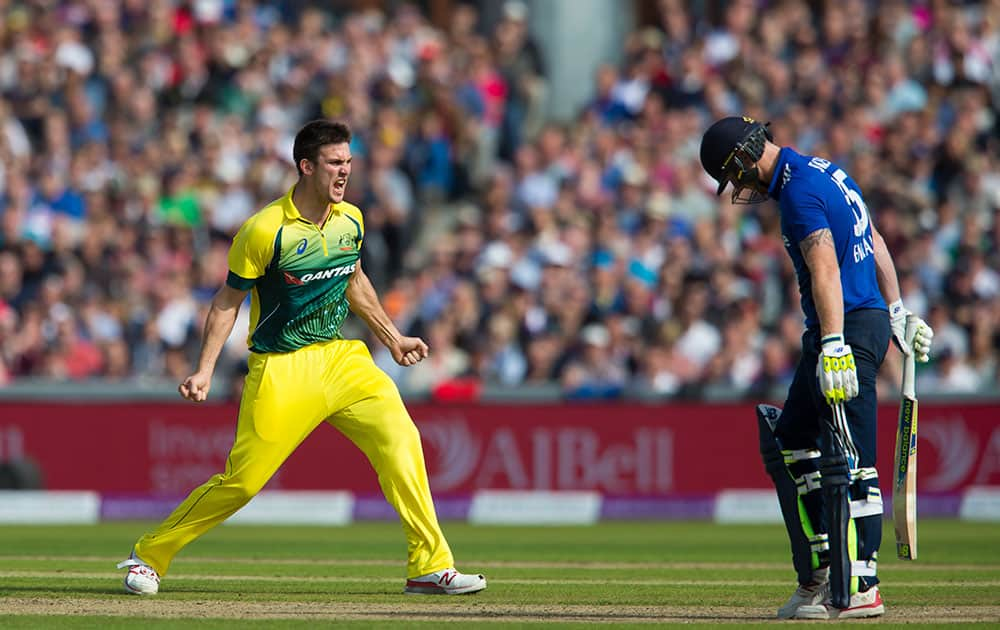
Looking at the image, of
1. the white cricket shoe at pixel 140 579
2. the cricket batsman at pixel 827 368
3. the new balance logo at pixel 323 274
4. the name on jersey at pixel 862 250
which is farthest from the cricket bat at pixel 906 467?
the white cricket shoe at pixel 140 579

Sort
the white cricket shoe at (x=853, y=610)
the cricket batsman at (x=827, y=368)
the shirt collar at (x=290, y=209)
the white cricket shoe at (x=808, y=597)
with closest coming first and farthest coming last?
the cricket batsman at (x=827, y=368), the white cricket shoe at (x=853, y=610), the white cricket shoe at (x=808, y=597), the shirt collar at (x=290, y=209)

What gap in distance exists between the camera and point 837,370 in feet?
26.1

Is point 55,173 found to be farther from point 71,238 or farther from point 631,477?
point 631,477

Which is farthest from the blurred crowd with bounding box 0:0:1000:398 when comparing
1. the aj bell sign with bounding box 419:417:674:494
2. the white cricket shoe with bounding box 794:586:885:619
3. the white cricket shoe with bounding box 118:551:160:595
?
the white cricket shoe with bounding box 794:586:885:619

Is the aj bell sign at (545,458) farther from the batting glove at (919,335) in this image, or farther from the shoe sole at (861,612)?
the shoe sole at (861,612)

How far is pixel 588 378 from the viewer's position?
17.5 metres

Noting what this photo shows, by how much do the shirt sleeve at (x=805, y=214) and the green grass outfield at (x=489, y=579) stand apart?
1.87m

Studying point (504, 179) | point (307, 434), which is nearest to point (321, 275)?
point (307, 434)

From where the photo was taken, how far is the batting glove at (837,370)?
314 inches

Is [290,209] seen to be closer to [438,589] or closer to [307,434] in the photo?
[307,434]

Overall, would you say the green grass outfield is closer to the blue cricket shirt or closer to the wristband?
the wristband

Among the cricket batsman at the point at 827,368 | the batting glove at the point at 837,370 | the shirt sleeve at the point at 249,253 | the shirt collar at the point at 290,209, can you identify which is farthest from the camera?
the shirt collar at the point at 290,209

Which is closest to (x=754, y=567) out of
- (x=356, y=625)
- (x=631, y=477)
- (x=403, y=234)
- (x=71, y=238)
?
(x=356, y=625)

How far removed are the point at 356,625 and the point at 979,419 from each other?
10180 mm
